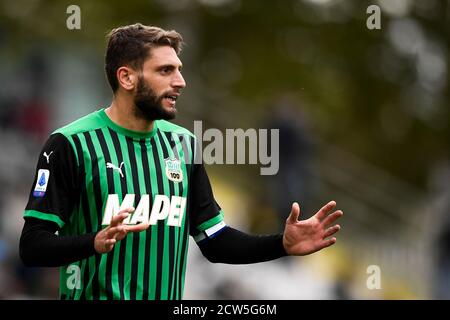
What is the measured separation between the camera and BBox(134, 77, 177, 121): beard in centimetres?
664

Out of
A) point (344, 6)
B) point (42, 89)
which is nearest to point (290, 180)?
point (42, 89)

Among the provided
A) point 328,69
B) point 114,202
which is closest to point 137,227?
point 114,202

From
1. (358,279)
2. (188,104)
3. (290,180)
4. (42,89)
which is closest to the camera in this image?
(290,180)

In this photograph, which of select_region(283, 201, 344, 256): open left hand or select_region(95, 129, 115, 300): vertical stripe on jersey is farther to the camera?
select_region(283, 201, 344, 256): open left hand

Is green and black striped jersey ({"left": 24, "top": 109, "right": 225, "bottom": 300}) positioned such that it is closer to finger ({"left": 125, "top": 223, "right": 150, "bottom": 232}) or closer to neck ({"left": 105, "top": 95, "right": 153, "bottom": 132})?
neck ({"left": 105, "top": 95, "right": 153, "bottom": 132})

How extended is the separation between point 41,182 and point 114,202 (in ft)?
1.35

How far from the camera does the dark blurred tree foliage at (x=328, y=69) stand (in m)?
23.0

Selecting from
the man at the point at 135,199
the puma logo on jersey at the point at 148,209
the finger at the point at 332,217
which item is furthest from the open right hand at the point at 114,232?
the finger at the point at 332,217

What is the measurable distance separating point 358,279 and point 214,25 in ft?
26.5

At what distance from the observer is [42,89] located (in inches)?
722

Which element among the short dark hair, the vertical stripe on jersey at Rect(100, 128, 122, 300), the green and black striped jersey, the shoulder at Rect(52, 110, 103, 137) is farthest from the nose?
the vertical stripe on jersey at Rect(100, 128, 122, 300)

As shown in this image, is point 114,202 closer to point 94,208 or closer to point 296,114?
point 94,208

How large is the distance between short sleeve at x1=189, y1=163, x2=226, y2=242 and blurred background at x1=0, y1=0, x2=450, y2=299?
6.12 m
